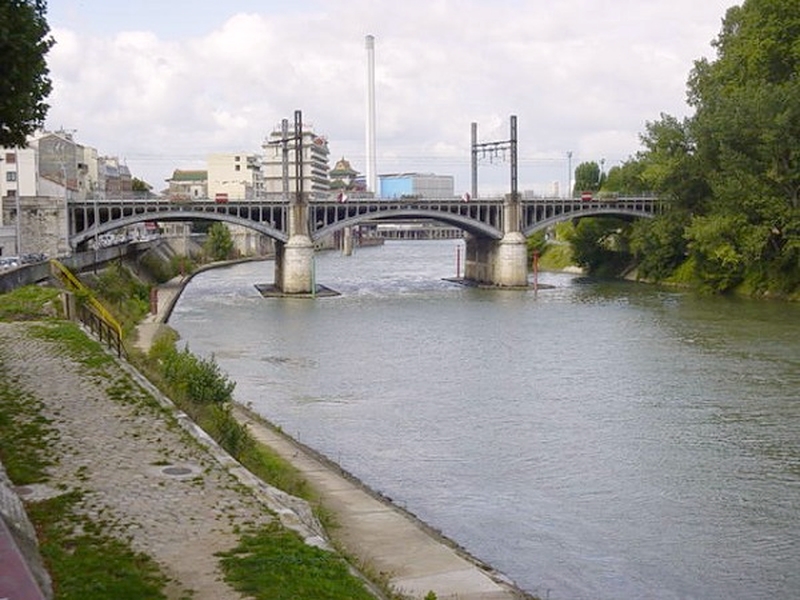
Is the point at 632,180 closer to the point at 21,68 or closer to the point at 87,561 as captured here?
the point at 21,68

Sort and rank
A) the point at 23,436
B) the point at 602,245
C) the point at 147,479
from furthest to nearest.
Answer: the point at 602,245, the point at 23,436, the point at 147,479

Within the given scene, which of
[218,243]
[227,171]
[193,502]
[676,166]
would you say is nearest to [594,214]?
[676,166]

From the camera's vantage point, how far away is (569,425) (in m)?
24.2

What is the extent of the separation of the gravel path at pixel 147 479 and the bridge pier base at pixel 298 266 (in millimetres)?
45623

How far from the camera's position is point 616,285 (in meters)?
70.0

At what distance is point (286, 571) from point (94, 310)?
86.9 feet

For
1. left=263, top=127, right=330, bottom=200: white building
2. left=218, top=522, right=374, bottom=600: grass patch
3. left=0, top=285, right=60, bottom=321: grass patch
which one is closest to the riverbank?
left=218, top=522, right=374, bottom=600: grass patch

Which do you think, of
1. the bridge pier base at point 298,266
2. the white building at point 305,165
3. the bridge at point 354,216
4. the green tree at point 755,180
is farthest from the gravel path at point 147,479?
the white building at point 305,165

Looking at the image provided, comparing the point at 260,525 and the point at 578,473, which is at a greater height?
the point at 260,525

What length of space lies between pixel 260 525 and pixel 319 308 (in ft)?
148

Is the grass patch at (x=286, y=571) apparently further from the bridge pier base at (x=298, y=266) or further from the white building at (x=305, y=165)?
the white building at (x=305, y=165)

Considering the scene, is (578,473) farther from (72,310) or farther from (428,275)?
(428,275)

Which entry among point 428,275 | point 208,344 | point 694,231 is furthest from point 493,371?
point 428,275

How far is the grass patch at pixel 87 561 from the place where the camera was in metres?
8.85
